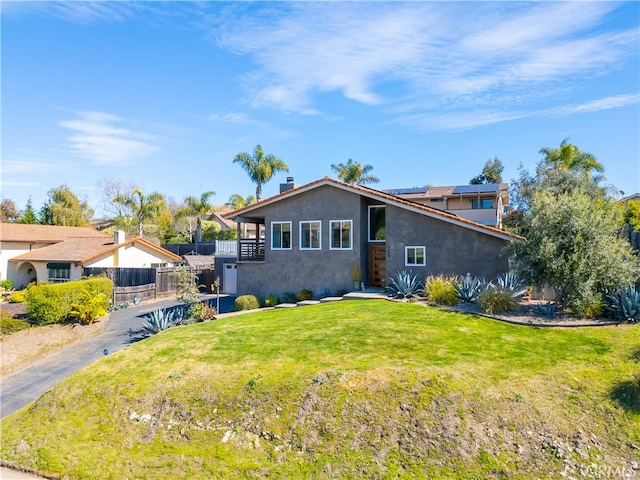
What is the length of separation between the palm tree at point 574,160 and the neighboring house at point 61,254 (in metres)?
36.7

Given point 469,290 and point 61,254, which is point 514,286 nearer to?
point 469,290

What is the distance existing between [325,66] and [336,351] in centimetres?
1270

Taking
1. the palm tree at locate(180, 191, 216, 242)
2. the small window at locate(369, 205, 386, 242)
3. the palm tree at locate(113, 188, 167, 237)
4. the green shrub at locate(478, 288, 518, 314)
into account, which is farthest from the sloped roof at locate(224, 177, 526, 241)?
the palm tree at locate(180, 191, 216, 242)

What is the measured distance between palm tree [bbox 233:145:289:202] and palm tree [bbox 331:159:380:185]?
9.23m

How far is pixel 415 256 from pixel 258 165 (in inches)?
1428

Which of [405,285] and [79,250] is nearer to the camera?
[405,285]

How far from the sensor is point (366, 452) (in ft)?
27.1

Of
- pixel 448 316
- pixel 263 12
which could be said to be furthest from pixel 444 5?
pixel 448 316

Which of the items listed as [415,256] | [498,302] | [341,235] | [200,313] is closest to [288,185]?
[341,235]

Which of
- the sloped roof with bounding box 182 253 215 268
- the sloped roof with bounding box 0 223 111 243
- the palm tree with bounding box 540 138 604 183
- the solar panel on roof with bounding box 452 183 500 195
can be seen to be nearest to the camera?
the sloped roof with bounding box 0 223 111 243

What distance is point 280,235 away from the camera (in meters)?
24.6

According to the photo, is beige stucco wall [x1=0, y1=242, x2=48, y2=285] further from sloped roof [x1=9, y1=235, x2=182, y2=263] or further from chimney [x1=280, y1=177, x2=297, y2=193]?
chimney [x1=280, y1=177, x2=297, y2=193]

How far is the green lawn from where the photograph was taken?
8.02 meters

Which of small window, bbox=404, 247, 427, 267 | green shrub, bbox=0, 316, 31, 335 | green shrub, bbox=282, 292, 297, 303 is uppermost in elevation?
small window, bbox=404, 247, 427, 267
